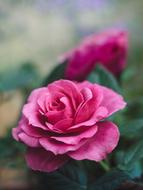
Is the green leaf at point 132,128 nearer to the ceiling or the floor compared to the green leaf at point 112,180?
nearer to the ceiling

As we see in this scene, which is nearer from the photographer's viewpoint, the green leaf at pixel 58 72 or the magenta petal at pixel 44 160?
the magenta petal at pixel 44 160

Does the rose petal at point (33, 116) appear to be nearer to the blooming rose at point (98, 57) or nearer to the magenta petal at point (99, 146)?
the magenta petal at point (99, 146)

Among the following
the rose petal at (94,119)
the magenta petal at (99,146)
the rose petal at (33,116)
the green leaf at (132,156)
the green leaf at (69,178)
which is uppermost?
the rose petal at (33,116)

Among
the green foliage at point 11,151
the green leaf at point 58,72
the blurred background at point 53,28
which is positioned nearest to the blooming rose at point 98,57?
the green leaf at point 58,72

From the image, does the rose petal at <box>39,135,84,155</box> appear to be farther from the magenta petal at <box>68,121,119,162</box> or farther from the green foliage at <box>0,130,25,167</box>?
the green foliage at <box>0,130,25,167</box>

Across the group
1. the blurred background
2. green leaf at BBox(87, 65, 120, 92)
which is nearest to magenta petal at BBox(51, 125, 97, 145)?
green leaf at BBox(87, 65, 120, 92)

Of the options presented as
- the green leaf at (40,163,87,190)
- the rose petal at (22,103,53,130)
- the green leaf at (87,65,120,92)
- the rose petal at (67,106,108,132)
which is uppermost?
the rose petal at (22,103,53,130)

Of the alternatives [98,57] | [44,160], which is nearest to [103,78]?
[98,57]
